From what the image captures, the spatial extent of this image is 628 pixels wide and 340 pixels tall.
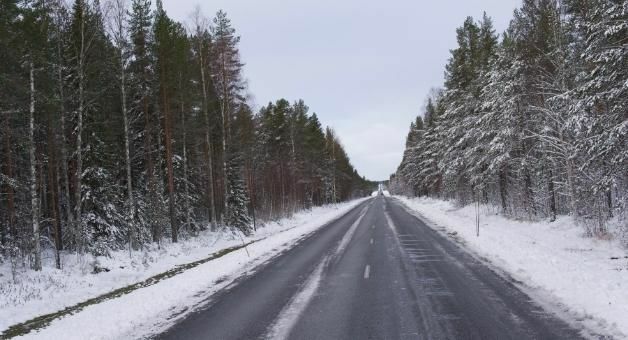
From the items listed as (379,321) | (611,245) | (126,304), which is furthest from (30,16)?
(611,245)

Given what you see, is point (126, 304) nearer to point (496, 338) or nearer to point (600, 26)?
point (496, 338)

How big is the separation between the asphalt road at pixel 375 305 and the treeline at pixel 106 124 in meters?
9.45

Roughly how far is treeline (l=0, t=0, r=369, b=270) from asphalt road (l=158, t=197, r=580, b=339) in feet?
31.0

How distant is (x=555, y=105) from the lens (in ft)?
64.7

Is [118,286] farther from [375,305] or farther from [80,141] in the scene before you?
[375,305]

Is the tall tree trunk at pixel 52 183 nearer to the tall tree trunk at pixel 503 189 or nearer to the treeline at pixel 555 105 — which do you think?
the treeline at pixel 555 105

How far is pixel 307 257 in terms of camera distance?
15625 mm

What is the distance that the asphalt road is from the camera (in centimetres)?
682

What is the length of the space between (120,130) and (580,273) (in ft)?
67.1

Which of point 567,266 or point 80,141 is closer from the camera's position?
point 567,266

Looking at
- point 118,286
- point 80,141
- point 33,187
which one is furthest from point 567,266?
point 80,141

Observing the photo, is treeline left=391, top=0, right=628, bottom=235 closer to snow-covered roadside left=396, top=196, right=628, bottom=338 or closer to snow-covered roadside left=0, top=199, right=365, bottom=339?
snow-covered roadside left=396, top=196, right=628, bottom=338

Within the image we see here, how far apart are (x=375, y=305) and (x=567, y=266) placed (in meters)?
5.79

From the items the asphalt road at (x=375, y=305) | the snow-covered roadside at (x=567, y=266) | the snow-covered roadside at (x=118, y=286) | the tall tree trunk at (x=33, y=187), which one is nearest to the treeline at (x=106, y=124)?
the tall tree trunk at (x=33, y=187)
